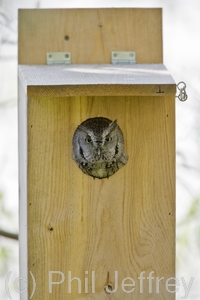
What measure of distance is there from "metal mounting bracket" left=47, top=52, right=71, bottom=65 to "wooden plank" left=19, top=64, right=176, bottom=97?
262mm

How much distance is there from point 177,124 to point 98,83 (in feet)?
6.41

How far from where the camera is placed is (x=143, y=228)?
3713 mm

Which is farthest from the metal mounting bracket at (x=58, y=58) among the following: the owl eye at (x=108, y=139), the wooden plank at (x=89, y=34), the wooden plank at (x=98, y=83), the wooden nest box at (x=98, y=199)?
the owl eye at (x=108, y=139)

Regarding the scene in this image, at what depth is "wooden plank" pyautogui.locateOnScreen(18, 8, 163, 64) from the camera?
399 cm

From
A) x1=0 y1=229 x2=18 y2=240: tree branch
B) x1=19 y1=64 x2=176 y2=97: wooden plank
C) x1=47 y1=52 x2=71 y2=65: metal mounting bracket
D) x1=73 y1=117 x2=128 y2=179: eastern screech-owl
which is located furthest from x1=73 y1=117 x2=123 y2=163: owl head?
x1=0 y1=229 x2=18 y2=240: tree branch

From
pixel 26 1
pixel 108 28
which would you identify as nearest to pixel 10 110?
pixel 26 1

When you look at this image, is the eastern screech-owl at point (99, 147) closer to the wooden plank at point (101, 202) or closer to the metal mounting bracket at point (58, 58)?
the wooden plank at point (101, 202)

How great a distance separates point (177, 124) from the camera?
5.29m

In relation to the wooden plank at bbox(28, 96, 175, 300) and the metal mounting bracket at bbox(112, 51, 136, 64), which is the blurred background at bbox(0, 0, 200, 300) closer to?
the metal mounting bracket at bbox(112, 51, 136, 64)

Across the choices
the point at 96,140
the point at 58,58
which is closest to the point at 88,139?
the point at 96,140

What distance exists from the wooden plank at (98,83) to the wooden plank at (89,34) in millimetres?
315

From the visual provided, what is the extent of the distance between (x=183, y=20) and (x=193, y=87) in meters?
0.52

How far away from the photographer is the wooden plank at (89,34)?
3.99 meters

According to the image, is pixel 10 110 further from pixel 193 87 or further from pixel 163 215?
pixel 163 215
